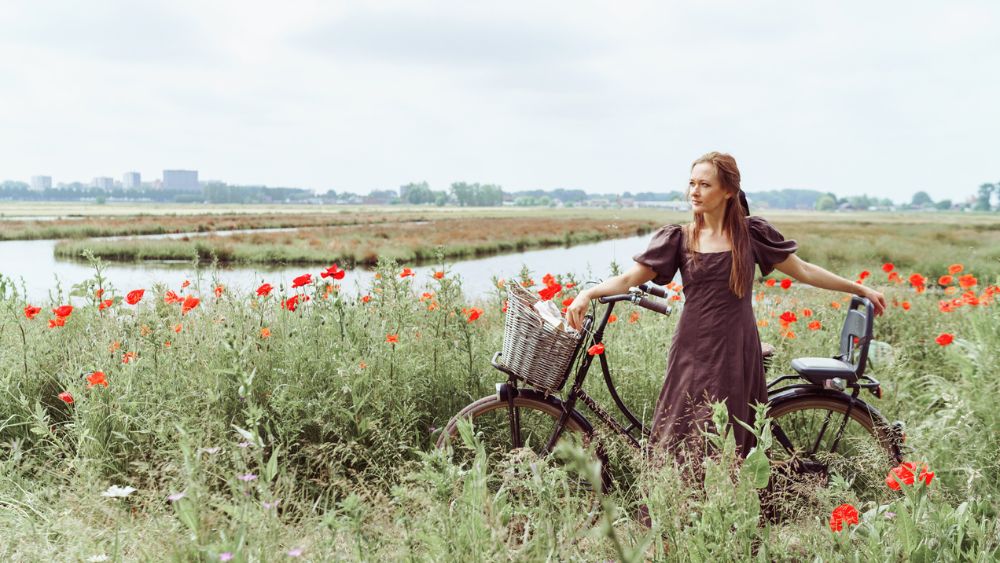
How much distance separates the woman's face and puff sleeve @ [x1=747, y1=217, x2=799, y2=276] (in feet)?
0.66

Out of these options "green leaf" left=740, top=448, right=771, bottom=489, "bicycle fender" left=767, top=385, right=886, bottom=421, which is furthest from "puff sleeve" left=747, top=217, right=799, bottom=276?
"green leaf" left=740, top=448, right=771, bottom=489

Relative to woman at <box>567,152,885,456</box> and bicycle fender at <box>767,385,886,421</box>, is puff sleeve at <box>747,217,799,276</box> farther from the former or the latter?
bicycle fender at <box>767,385,886,421</box>

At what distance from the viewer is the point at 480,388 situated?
3951mm

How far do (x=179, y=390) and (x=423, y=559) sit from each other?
2357 millimetres

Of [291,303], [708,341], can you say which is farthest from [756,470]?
[291,303]

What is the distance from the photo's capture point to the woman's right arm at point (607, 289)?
2.78 m

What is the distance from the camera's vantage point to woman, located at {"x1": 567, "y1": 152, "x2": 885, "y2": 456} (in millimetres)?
2846

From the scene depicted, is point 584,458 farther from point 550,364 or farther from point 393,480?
point 393,480

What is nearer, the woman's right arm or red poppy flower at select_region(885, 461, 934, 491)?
red poppy flower at select_region(885, 461, 934, 491)

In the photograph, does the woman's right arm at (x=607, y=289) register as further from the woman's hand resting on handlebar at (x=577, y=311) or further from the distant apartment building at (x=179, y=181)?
the distant apartment building at (x=179, y=181)

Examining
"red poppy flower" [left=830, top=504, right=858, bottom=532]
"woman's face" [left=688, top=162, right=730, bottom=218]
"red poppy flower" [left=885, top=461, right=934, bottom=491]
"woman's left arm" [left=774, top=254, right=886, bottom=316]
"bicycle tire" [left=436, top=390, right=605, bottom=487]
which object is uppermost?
"woman's face" [left=688, top=162, right=730, bottom=218]

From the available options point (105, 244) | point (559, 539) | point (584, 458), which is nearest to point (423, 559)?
point (559, 539)

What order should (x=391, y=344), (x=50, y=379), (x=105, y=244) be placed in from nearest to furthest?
(x=391, y=344), (x=50, y=379), (x=105, y=244)

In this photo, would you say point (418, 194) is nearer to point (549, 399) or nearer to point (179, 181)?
point (179, 181)
